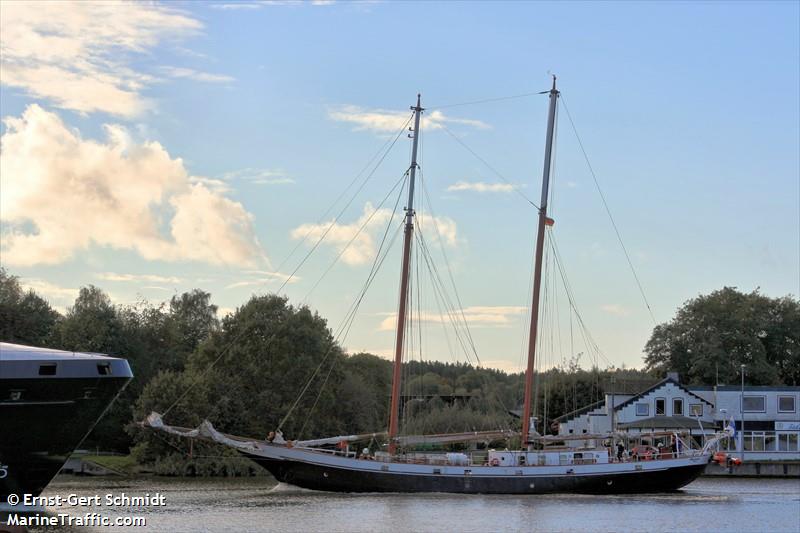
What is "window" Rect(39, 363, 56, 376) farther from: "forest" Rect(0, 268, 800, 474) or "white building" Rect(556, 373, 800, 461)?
"white building" Rect(556, 373, 800, 461)

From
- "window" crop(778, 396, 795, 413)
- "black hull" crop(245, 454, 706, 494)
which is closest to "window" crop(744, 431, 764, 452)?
"window" crop(778, 396, 795, 413)

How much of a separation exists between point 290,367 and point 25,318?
2291cm

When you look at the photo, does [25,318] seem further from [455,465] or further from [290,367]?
[455,465]

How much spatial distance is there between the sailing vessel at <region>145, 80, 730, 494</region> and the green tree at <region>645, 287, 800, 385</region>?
42.9m

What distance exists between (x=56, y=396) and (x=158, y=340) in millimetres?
64344

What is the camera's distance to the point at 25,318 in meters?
91.0

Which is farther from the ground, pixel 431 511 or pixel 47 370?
pixel 47 370

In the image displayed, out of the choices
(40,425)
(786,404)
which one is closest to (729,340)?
(786,404)

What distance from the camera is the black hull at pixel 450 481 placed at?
59.1 m

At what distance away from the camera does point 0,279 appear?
333ft

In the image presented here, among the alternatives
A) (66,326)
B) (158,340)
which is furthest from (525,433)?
(158,340)

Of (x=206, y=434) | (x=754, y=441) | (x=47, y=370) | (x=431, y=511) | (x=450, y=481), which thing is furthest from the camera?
(x=754, y=441)

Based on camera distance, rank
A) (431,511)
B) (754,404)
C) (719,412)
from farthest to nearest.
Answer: (754,404), (719,412), (431,511)

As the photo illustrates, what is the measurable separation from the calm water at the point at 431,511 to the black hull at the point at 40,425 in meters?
2.00
